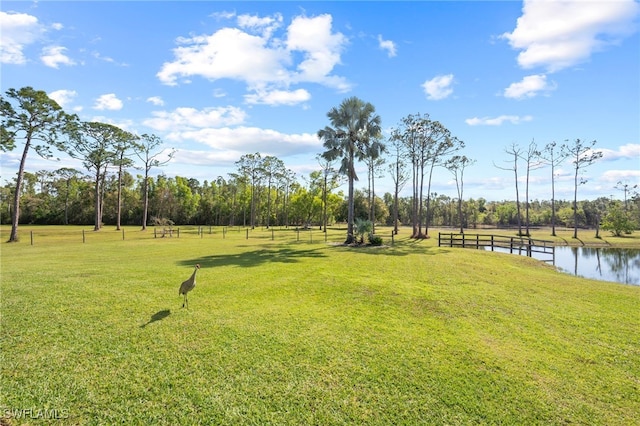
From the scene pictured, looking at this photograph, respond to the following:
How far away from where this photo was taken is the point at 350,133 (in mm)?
25734

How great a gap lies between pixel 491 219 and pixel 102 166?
89257mm

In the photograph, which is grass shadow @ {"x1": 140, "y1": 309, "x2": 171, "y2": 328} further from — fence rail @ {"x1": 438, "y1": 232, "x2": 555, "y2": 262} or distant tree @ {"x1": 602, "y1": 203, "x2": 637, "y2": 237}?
distant tree @ {"x1": 602, "y1": 203, "x2": 637, "y2": 237}

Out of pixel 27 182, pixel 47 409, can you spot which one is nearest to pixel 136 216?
pixel 27 182

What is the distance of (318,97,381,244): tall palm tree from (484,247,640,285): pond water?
584 inches

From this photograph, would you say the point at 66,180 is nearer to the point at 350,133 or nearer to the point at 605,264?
the point at 350,133

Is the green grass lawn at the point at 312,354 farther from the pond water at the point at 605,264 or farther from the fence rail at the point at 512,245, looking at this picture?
the fence rail at the point at 512,245

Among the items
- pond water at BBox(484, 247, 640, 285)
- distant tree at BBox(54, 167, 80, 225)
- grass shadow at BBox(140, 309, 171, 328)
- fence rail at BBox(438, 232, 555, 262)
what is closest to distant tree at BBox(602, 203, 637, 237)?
pond water at BBox(484, 247, 640, 285)

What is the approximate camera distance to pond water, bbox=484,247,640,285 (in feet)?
53.9

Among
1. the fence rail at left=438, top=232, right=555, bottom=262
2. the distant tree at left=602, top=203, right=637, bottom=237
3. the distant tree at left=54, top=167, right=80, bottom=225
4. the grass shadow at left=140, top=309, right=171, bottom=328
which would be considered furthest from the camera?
the distant tree at left=54, top=167, right=80, bottom=225

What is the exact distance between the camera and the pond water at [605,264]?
16444mm

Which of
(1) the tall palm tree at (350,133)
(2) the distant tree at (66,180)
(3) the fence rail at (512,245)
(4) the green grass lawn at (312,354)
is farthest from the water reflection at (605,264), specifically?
(2) the distant tree at (66,180)

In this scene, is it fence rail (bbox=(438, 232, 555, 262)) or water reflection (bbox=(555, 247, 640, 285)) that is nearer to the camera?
water reflection (bbox=(555, 247, 640, 285))

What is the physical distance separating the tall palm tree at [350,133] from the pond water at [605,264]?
1485 centimetres

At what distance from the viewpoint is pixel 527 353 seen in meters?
5.58
